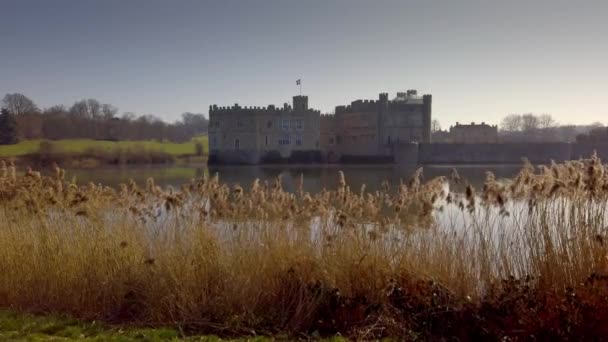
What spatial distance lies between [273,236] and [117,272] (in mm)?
1620

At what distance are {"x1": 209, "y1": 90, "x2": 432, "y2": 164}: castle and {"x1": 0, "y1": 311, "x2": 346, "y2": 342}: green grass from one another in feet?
154

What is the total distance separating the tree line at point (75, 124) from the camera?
173ft

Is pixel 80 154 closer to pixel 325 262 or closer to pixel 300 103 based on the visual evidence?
pixel 300 103

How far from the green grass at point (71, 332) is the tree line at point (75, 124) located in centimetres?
5501

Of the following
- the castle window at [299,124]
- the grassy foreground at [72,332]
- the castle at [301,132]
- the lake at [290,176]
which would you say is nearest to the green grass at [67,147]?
the castle at [301,132]

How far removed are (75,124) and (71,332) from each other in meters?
66.1

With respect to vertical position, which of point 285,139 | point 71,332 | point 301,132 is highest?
point 301,132

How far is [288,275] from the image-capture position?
170 inches

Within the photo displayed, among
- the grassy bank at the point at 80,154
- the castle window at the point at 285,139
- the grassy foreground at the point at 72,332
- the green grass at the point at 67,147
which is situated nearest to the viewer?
the grassy foreground at the point at 72,332

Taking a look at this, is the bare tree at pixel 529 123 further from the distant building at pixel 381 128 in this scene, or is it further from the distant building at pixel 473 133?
the distant building at pixel 381 128

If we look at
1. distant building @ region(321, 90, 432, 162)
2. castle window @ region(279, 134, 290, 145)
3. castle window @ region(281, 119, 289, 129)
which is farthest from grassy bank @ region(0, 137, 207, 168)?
distant building @ region(321, 90, 432, 162)

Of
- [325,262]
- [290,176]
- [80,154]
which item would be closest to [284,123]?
[290,176]

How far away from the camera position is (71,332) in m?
3.80

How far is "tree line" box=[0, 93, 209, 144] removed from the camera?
173ft
